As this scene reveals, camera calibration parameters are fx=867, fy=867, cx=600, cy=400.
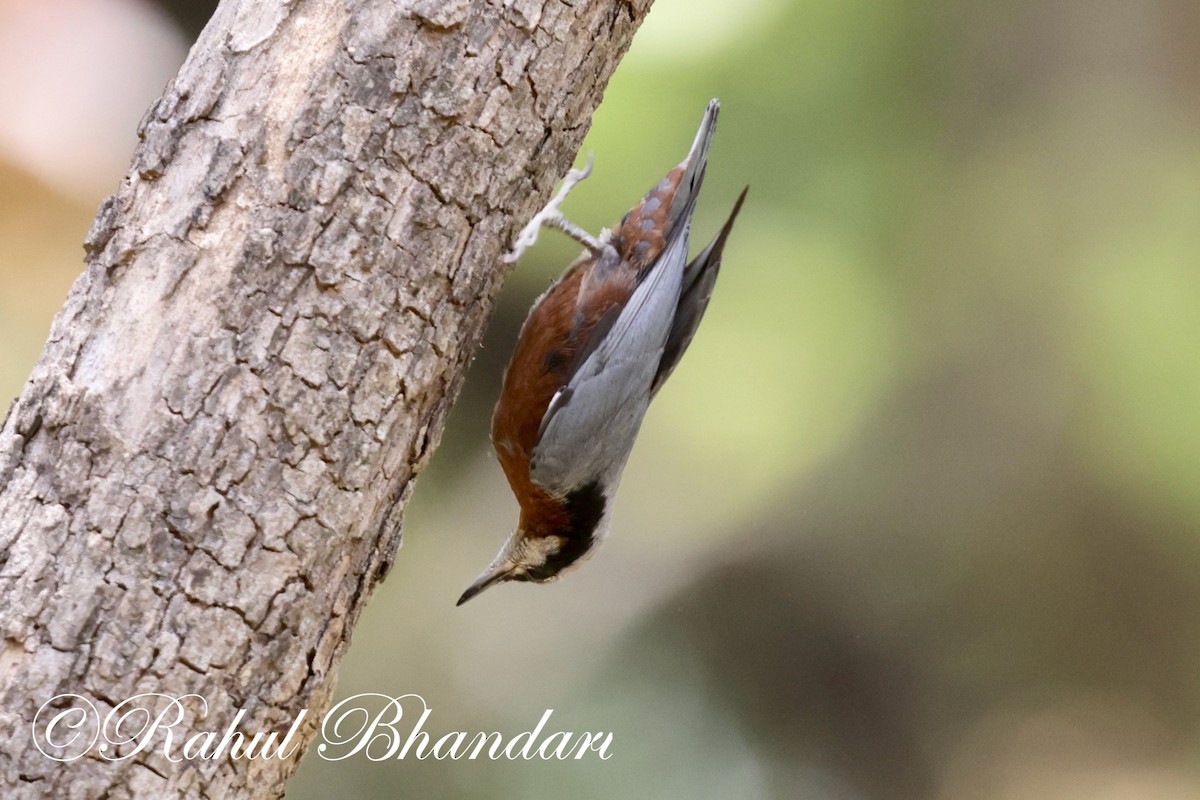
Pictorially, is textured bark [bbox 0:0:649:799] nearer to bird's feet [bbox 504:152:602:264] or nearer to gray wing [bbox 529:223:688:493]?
bird's feet [bbox 504:152:602:264]

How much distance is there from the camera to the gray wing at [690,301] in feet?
7.04

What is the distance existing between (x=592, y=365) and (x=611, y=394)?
0.25 feet

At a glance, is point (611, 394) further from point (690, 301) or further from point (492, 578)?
point (492, 578)

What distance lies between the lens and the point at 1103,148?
2895 mm

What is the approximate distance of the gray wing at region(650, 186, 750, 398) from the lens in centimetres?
215

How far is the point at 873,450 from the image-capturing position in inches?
114

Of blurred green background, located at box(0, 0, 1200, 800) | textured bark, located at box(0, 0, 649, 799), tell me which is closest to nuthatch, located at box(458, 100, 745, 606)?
textured bark, located at box(0, 0, 649, 799)

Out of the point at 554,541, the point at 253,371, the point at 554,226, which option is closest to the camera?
the point at 253,371

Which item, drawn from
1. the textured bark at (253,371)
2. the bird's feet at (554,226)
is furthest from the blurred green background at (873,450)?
the textured bark at (253,371)

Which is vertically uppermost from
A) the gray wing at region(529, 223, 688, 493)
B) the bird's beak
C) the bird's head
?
the gray wing at region(529, 223, 688, 493)

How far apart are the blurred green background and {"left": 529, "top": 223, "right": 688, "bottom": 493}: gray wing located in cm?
87

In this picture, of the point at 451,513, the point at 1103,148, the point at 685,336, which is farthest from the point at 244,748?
the point at 1103,148

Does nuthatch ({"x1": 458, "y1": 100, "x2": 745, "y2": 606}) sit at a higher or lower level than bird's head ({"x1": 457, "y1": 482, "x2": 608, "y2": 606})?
Result: higher

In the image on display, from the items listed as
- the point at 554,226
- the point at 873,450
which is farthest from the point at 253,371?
the point at 873,450
